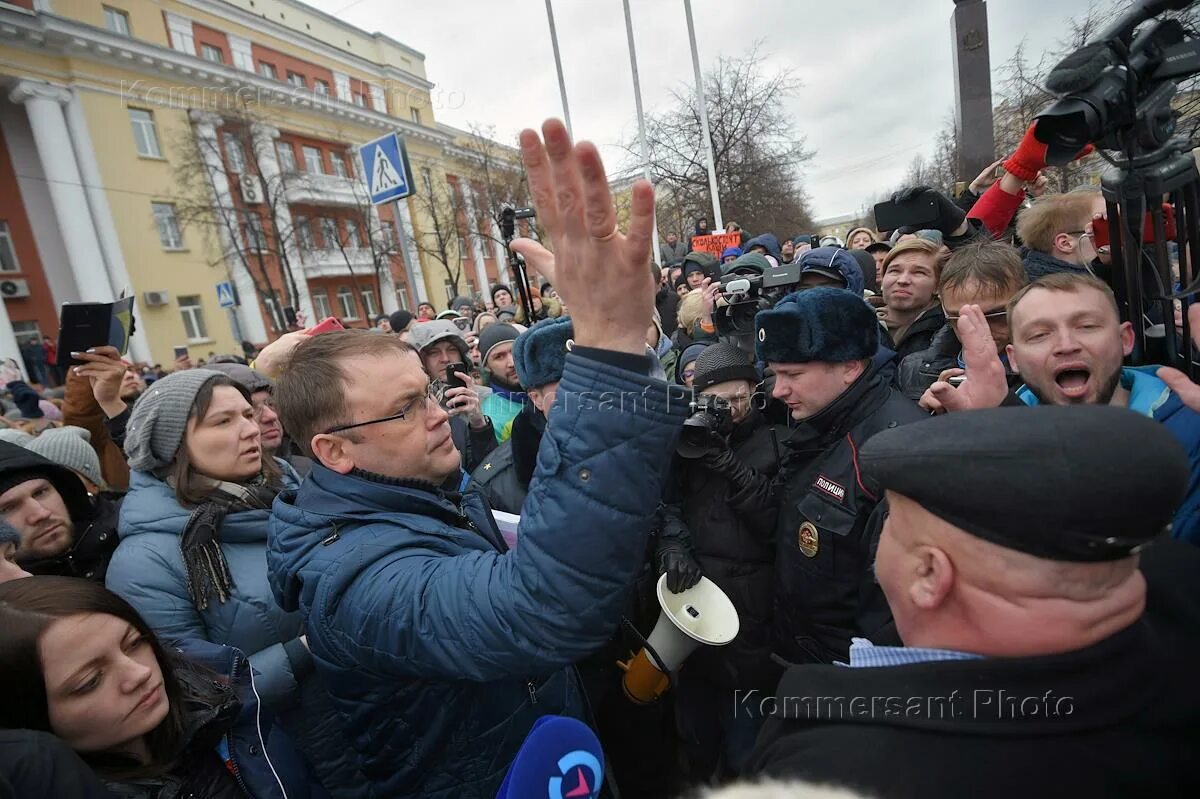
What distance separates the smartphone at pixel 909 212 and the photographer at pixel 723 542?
149 centimetres

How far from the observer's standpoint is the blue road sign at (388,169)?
21.7ft

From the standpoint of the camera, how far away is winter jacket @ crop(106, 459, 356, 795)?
1.87 meters

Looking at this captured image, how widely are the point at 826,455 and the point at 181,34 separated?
1305 inches

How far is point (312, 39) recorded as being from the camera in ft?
98.7

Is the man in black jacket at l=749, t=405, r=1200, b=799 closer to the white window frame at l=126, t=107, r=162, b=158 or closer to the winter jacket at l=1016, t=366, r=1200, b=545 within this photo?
the winter jacket at l=1016, t=366, r=1200, b=545

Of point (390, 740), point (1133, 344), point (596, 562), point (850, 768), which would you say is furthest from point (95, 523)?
point (1133, 344)

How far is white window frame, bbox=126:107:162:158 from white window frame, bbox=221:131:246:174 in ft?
9.06

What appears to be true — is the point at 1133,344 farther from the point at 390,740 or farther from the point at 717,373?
the point at 390,740

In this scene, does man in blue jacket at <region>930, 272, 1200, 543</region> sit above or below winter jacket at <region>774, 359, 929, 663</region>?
above

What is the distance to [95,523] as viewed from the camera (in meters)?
2.46

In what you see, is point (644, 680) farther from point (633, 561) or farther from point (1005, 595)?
point (1005, 595)

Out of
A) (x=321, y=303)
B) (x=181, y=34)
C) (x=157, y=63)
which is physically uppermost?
(x=181, y=34)

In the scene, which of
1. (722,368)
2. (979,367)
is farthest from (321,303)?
(979,367)

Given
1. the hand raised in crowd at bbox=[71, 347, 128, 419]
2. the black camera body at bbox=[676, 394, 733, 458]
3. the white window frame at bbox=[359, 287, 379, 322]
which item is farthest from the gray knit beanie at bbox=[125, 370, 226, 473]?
the white window frame at bbox=[359, 287, 379, 322]
